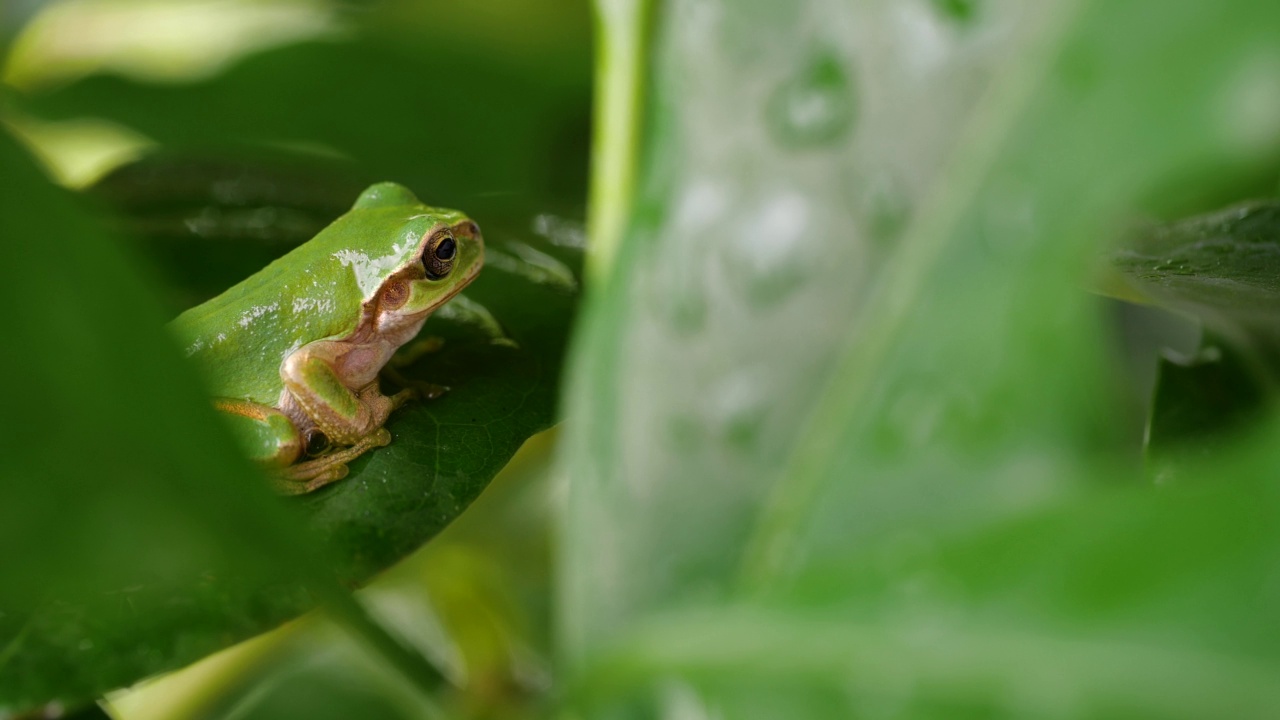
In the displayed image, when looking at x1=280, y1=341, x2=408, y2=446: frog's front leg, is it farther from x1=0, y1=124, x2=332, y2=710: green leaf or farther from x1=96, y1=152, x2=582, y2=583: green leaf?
x1=0, y1=124, x2=332, y2=710: green leaf

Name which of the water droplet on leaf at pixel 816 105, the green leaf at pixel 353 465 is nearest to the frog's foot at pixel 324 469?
the green leaf at pixel 353 465

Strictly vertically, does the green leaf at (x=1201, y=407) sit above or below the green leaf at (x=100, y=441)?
above

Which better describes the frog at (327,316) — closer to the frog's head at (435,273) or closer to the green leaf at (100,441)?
the frog's head at (435,273)

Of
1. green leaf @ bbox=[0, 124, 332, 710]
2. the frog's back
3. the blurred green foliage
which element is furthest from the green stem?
the frog's back

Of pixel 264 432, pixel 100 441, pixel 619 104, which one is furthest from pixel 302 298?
pixel 100 441

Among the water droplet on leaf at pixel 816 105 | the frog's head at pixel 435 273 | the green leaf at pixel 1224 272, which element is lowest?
the frog's head at pixel 435 273

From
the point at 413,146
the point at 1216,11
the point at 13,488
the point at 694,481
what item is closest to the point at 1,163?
the point at 13,488
